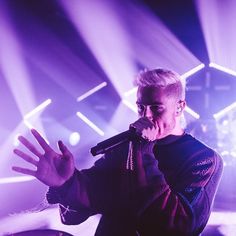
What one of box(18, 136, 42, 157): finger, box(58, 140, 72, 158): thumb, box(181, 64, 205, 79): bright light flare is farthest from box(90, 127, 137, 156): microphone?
box(181, 64, 205, 79): bright light flare

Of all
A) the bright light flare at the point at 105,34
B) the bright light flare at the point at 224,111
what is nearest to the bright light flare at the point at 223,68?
the bright light flare at the point at 224,111

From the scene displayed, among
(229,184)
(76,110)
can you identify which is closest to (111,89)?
(76,110)

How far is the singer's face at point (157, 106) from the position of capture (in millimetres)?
1587

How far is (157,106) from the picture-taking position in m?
1.59

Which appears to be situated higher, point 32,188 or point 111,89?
point 111,89

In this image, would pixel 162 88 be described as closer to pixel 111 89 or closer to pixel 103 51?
pixel 103 51

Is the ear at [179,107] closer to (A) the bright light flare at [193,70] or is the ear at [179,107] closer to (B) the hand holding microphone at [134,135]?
(B) the hand holding microphone at [134,135]

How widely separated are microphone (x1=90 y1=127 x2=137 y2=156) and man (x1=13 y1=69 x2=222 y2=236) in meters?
0.03

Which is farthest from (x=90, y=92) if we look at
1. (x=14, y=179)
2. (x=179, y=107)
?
(x=179, y=107)

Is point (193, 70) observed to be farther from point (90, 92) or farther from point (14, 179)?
point (14, 179)

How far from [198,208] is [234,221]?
3.44 meters

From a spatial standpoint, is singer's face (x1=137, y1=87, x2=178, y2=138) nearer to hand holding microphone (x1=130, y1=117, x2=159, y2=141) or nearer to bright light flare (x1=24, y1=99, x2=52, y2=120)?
hand holding microphone (x1=130, y1=117, x2=159, y2=141)

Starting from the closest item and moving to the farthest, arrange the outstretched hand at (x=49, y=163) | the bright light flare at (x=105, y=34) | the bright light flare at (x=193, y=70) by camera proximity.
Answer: the outstretched hand at (x=49, y=163) < the bright light flare at (x=105, y=34) < the bright light flare at (x=193, y=70)

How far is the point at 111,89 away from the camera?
680 cm
